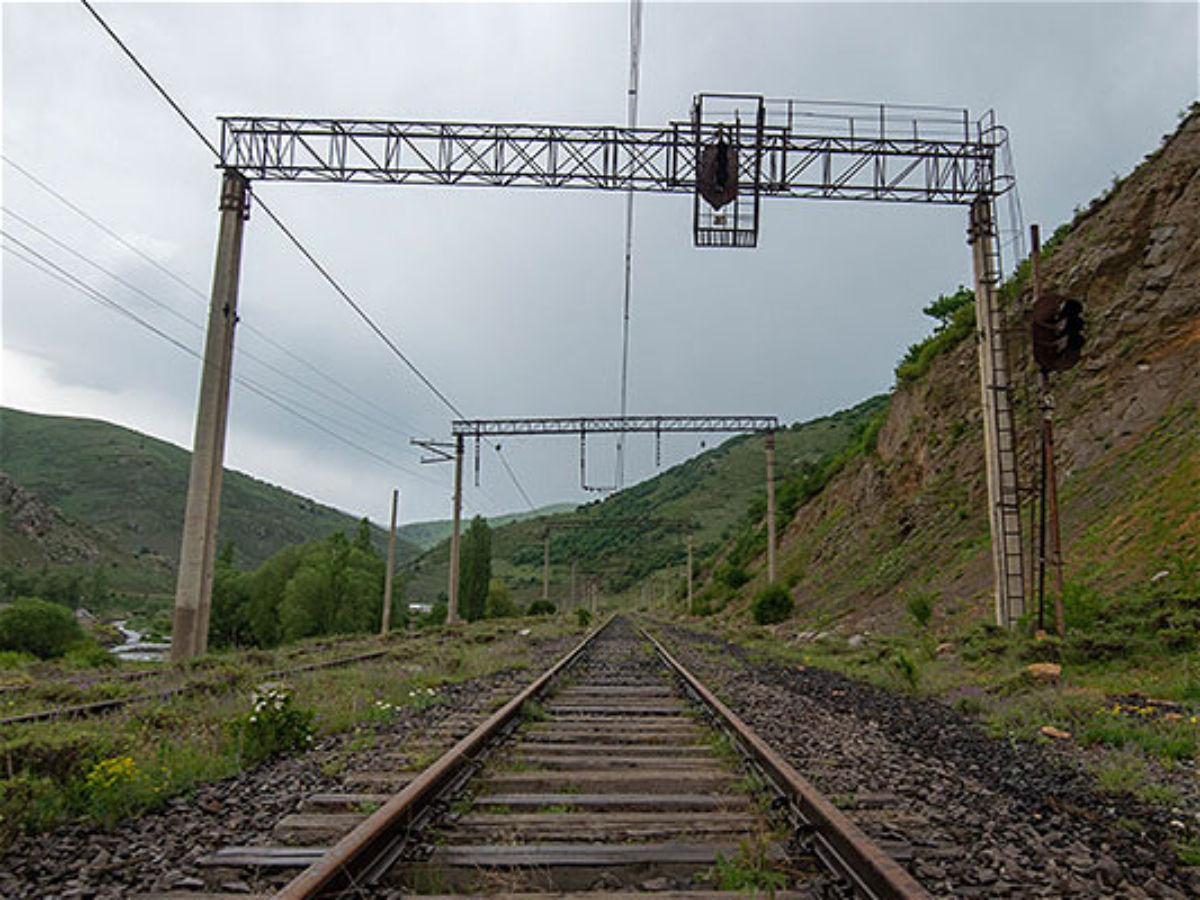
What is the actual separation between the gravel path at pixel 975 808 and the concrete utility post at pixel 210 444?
1128 centimetres

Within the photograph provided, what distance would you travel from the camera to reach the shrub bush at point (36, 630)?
115 feet

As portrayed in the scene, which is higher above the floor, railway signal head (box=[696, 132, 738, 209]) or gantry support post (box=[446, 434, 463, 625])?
railway signal head (box=[696, 132, 738, 209])

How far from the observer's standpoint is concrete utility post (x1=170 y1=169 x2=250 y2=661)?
15125mm

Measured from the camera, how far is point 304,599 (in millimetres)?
56438

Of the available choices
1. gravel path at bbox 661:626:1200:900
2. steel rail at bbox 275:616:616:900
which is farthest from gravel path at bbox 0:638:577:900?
gravel path at bbox 661:626:1200:900

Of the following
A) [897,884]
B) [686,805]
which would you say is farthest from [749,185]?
[897,884]

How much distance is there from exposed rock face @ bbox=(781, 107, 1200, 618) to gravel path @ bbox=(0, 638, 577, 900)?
12.8m

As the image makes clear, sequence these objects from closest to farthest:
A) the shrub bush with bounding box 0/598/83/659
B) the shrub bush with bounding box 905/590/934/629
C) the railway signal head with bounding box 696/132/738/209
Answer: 1. the railway signal head with bounding box 696/132/738/209
2. the shrub bush with bounding box 905/590/934/629
3. the shrub bush with bounding box 0/598/83/659

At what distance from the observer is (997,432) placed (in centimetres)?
1577

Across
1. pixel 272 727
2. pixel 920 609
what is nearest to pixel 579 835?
pixel 272 727

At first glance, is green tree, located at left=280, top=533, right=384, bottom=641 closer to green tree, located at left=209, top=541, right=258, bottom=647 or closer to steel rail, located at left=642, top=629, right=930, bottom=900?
green tree, located at left=209, top=541, right=258, bottom=647

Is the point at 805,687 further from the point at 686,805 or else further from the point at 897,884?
the point at 897,884

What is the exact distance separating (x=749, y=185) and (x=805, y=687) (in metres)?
10.5

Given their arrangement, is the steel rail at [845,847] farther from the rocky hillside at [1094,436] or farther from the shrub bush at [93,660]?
the shrub bush at [93,660]
